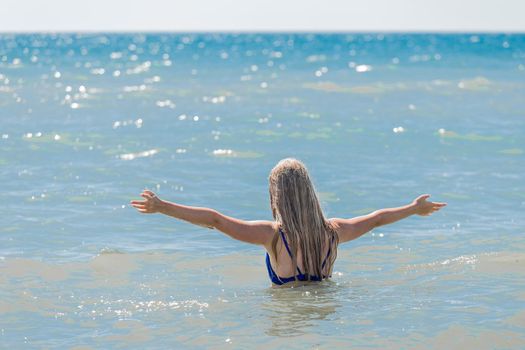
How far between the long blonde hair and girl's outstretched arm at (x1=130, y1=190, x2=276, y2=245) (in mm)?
99

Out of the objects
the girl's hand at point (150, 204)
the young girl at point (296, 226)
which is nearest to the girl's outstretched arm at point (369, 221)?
the young girl at point (296, 226)

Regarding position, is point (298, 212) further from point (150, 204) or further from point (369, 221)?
point (150, 204)

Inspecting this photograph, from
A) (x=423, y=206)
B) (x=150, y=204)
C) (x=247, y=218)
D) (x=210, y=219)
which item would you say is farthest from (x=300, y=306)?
(x=247, y=218)

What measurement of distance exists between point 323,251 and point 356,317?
0.47 m

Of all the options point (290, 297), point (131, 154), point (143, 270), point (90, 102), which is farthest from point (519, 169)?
point (90, 102)

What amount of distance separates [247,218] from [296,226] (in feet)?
13.6

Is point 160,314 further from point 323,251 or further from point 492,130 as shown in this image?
point 492,130

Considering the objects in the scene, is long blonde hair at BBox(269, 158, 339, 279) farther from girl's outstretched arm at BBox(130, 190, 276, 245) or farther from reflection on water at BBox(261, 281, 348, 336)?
reflection on water at BBox(261, 281, 348, 336)

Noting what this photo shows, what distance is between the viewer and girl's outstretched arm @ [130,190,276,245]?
5387 millimetres

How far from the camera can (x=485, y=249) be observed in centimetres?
824

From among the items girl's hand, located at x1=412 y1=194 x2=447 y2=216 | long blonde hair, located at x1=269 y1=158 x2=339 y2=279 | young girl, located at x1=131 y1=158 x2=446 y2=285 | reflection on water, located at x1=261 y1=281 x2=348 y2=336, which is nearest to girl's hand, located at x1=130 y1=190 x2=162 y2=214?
young girl, located at x1=131 y1=158 x2=446 y2=285

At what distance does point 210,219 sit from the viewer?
18.0ft

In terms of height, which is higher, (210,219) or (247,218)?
(210,219)


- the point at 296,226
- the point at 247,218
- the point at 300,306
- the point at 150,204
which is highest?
the point at 150,204
